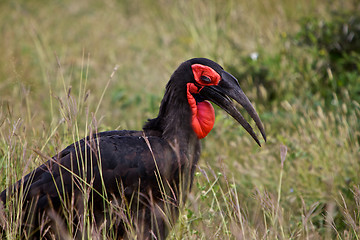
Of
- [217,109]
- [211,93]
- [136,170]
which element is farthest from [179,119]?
[217,109]

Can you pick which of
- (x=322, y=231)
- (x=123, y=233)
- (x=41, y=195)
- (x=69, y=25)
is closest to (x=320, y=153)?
(x=322, y=231)

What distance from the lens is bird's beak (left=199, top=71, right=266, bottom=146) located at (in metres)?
2.99

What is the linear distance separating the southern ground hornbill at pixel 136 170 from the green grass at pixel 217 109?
0.13 metres

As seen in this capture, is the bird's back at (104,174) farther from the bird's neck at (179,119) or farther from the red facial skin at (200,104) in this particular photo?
the red facial skin at (200,104)

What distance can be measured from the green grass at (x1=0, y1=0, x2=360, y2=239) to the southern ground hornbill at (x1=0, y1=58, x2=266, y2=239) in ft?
0.44

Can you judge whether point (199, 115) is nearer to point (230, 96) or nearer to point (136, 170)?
point (230, 96)

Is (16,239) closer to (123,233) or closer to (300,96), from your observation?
(123,233)

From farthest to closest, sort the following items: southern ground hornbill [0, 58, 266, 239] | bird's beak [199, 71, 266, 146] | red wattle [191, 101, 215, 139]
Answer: red wattle [191, 101, 215, 139]
bird's beak [199, 71, 266, 146]
southern ground hornbill [0, 58, 266, 239]

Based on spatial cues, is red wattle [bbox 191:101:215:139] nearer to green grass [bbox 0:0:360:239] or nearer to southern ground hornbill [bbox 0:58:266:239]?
southern ground hornbill [bbox 0:58:266:239]

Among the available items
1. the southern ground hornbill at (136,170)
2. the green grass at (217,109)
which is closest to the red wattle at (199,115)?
the southern ground hornbill at (136,170)


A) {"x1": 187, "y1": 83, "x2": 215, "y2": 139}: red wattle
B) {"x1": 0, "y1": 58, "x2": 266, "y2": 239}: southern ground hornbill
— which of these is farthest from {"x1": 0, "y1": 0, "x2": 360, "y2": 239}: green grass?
{"x1": 187, "y1": 83, "x2": 215, "y2": 139}: red wattle

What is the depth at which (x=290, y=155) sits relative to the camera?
3.85 meters

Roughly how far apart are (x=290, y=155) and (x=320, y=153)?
0.85ft

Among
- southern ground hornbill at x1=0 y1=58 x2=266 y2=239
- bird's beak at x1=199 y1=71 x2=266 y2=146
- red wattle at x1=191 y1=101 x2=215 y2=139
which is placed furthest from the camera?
red wattle at x1=191 y1=101 x2=215 y2=139
